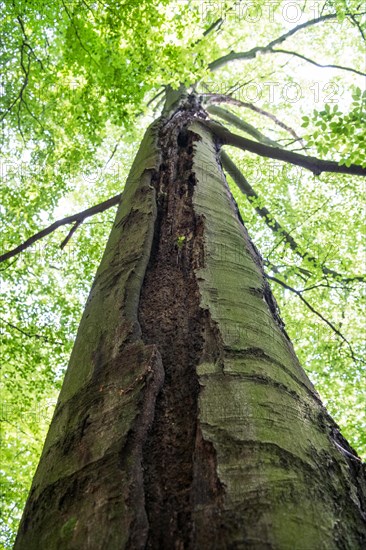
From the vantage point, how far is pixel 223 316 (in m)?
1.23

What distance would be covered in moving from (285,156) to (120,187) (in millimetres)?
6014

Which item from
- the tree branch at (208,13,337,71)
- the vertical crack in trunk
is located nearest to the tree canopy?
the tree branch at (208,13,337,71)

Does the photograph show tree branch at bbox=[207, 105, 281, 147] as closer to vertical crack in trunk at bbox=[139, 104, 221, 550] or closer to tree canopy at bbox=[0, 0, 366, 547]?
tree canopy at bbox=[0, 0, 366, 547]

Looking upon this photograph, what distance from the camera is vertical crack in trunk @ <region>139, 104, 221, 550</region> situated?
771mm

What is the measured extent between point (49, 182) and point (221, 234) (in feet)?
19.4

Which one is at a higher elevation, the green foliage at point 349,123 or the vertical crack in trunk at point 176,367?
the green foliage at point 349,123

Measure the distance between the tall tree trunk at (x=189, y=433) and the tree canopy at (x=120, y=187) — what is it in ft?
10.7

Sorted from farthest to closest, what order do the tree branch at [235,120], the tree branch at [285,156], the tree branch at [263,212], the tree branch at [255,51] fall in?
the tree branch at [255,51] → the tree branch at [235,120] → the tree branch at [263,212] → the tree branch at [285,156]

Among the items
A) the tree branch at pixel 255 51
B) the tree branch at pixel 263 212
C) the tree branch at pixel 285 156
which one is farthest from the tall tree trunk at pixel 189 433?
the tree branch at pixel 255 51

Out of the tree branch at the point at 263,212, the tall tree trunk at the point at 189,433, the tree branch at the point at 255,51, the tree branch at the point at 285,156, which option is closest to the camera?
the tall tree trunk at the point at 189,433

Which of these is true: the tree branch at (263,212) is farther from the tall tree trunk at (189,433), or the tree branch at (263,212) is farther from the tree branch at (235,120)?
the tall tree trunk at (189,433)

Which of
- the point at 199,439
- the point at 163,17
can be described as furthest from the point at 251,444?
the point at 163,17

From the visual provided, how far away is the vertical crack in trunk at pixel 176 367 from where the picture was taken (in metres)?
0.77

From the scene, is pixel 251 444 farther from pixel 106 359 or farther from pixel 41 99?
pixel 41 99
